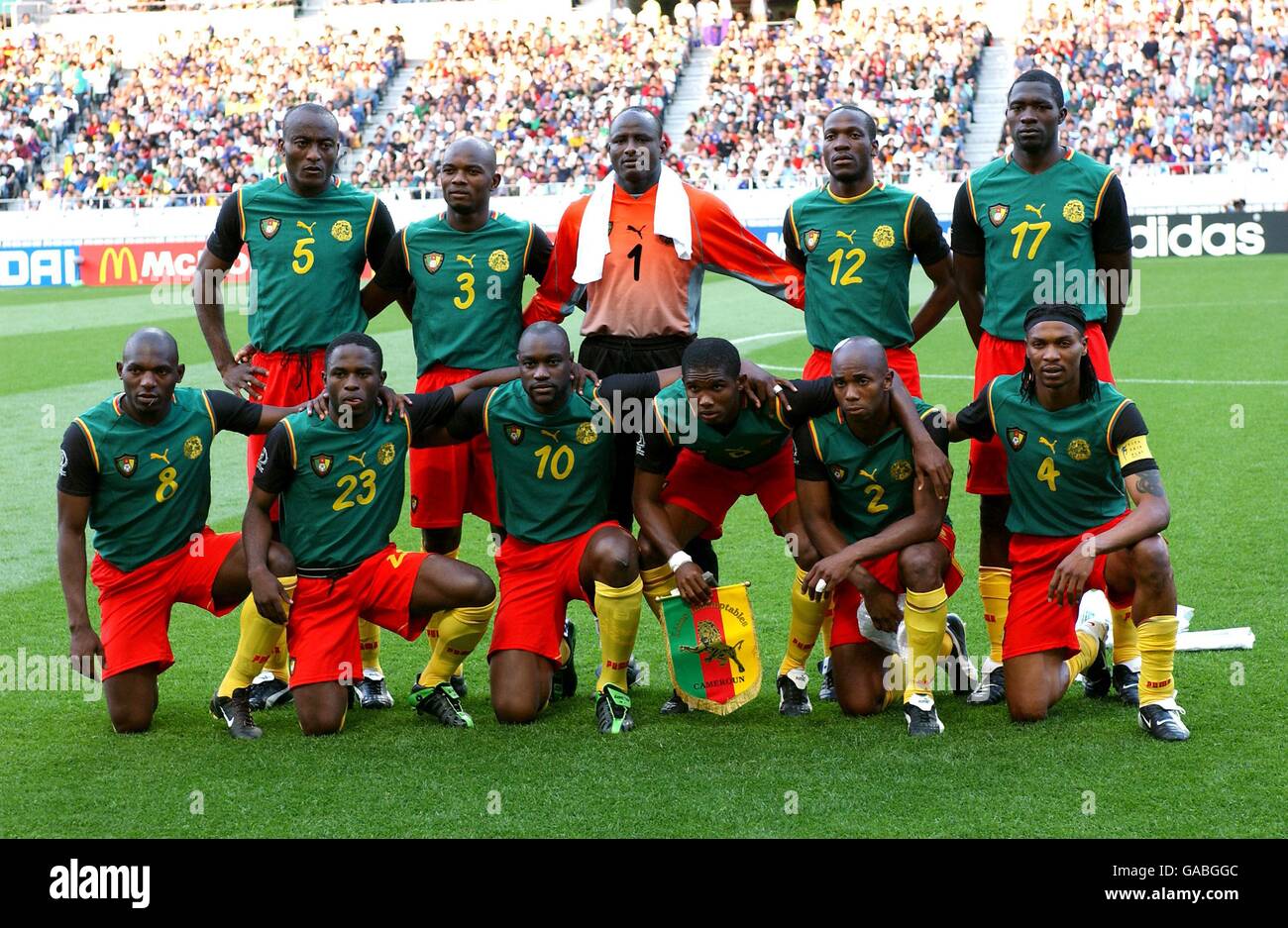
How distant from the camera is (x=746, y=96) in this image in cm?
3341

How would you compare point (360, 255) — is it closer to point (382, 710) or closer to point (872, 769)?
point (382, 710)

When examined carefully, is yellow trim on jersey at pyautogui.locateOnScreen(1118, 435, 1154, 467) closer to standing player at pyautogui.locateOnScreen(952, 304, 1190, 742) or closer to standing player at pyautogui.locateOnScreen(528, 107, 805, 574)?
standing player at pyautogui.locateOnScreen(952, 304, 1190, 742)

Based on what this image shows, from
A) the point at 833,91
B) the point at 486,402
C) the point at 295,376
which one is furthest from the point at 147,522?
the point at 833,91

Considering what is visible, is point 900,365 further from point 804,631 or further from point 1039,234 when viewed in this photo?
point 804,631

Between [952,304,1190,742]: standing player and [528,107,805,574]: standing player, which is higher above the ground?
[528,107,805,574]: standing player

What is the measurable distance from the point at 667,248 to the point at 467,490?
130 centimetres

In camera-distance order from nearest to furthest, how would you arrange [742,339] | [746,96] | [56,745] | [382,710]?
1. [56,745]
2. [382,710]
3. [742,339]
4. [746,96]

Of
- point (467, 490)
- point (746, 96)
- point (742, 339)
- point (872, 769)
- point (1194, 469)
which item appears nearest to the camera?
point (872, 769)

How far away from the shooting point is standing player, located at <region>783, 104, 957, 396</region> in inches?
236

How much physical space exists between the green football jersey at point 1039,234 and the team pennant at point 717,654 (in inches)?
60.6

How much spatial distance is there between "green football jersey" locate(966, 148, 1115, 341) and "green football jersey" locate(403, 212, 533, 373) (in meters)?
1.88

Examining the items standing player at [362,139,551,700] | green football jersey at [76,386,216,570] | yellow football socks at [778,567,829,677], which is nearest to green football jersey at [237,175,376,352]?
standing player at [362,139,551,700]

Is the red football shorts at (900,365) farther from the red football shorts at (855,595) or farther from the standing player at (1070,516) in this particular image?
the red football shorts at (855,595)
